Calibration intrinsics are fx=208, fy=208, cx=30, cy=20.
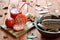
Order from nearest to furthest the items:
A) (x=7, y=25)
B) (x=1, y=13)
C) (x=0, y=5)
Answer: (x=7, y=25)
(x=1, y=13)
(x=0, y=5)

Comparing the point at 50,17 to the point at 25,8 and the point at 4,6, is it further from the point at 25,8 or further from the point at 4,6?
the point at 4,6

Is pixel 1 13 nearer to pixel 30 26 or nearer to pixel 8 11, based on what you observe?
pixel 8 11

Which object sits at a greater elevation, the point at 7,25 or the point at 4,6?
the point at 4,6

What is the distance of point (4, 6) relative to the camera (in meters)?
1.68

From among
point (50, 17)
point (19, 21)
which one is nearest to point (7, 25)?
point (19, 21)

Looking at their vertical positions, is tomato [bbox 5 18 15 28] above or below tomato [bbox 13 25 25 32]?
above

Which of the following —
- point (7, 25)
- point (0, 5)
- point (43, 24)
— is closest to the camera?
point (43, 24)

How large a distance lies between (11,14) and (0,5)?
0.87 feet

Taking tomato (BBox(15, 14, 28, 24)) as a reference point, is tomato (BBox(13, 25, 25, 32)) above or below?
below

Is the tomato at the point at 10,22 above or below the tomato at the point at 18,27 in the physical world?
above

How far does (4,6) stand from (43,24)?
0.48 metres

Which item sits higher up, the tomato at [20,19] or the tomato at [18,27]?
the tomato at [20,19]

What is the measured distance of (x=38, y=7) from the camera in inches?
64.4

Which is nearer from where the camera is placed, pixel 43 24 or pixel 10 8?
pixel 43 24
